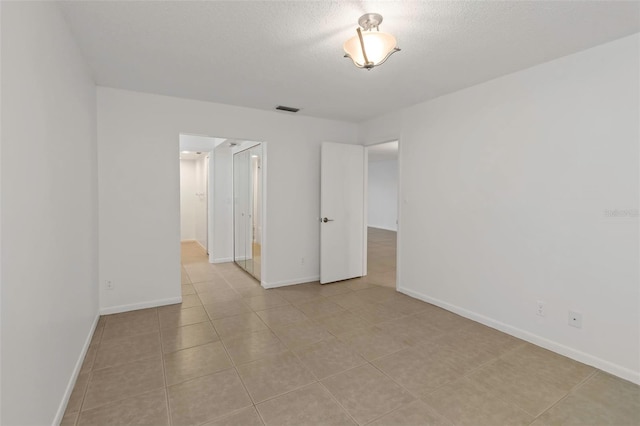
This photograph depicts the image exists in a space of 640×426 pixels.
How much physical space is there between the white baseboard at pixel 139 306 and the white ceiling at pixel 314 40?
237cm

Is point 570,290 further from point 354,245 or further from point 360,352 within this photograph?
point 354,245

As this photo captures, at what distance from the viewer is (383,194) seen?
11.4 meters

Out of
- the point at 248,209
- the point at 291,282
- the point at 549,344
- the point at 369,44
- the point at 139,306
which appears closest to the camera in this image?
the point at 369,44

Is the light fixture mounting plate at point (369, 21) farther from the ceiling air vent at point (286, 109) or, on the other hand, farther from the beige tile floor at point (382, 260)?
the beige tile floor at point (382, 260)

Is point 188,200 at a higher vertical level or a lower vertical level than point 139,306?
higher

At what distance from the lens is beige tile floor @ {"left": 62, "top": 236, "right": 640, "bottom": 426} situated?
1886mm

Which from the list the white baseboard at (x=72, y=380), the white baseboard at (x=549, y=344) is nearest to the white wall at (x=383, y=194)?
the white baseboard at (x=549, y=344)

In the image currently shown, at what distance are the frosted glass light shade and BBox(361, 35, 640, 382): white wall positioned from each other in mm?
1639

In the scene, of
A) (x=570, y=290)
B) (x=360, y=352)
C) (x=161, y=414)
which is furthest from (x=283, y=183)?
(x=570, y=290)

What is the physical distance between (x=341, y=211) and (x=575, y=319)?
2.93 m

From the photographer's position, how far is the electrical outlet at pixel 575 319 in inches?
99.0

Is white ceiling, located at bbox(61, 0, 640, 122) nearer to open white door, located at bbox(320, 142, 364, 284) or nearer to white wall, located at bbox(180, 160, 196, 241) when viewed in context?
open white door, located at bbox(320, 142, 364, 284)

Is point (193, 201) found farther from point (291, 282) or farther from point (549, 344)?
point (549, 344)

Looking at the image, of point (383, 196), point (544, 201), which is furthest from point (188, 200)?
point (544, 201)
